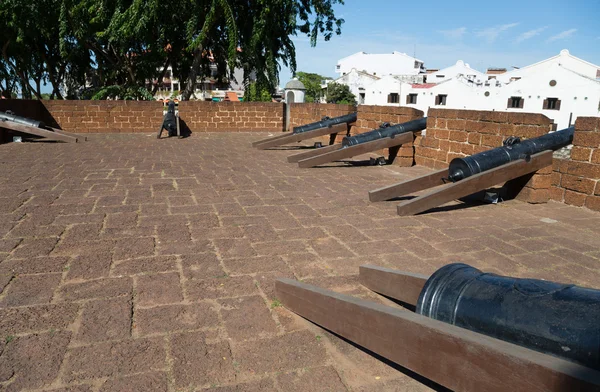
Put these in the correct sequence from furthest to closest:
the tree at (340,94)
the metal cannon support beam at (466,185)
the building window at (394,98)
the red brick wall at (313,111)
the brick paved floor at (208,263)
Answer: the tree at (340,94)
the building window at (394,98)
the red brick wall at (313,111)
the metal cannon support beam at (466,185)
the brick paved floor at (208,263)

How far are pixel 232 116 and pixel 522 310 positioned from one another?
48.0 feet

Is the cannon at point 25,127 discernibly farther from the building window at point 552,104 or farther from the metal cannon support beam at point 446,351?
the building window at point 552,104

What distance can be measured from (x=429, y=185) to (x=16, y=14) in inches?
756

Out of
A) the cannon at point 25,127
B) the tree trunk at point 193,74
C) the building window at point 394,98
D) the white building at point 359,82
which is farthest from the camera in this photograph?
the white building at point 359,82

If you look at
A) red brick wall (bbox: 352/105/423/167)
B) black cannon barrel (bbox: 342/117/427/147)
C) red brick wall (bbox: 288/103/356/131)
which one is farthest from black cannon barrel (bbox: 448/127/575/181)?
red brick wall (bbox: 288/103/356/131)

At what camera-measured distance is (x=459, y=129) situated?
6.91 m

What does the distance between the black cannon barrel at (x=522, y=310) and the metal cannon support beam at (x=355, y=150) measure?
18.0 ft

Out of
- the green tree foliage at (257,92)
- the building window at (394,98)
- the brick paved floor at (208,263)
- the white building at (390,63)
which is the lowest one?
the brick paved floor at (208,263)

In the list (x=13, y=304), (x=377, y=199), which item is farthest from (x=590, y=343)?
(x=377, y=199)

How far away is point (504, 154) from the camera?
4906 millimetres

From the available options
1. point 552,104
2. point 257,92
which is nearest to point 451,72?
point 552,104

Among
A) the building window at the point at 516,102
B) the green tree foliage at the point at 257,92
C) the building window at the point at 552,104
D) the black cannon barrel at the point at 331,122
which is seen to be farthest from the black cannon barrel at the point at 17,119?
the building window at the point at 516,102

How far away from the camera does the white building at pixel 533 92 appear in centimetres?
3206

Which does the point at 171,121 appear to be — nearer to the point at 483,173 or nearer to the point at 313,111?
the point at 313,111
